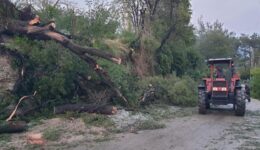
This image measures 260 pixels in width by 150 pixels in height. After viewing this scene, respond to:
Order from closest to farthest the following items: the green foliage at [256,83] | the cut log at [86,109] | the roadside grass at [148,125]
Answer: the roadside grass at [148,125], the cut log at [86,109], the green foliage at [256,83]

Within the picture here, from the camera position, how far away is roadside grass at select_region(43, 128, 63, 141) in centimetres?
983

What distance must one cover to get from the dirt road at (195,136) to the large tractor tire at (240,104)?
0.73m

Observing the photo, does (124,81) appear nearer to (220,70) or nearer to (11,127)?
(220,70)

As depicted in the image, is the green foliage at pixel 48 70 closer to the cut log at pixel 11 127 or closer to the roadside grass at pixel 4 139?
the cut log at pixel 11 127

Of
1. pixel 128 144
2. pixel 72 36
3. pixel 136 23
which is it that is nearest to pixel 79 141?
pixel 128 144

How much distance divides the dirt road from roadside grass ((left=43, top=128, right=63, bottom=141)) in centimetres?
112

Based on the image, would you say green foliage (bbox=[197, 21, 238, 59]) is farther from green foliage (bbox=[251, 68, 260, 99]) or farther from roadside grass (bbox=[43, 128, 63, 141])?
roadside grass (bbox=[43, 128, 63, 141])

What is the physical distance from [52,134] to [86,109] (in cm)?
258

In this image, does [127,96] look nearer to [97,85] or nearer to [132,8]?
[97,85]

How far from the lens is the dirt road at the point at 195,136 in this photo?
9.25 m

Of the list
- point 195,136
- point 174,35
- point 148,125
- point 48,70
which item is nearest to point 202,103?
point 148,125

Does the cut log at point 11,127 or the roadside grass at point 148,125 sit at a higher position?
the cut log at point 11,127

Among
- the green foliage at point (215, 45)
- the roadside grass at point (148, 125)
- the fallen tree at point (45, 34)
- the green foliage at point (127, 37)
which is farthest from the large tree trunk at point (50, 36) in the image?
the green foliage at point (215, 45)

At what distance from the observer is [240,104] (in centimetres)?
1502
